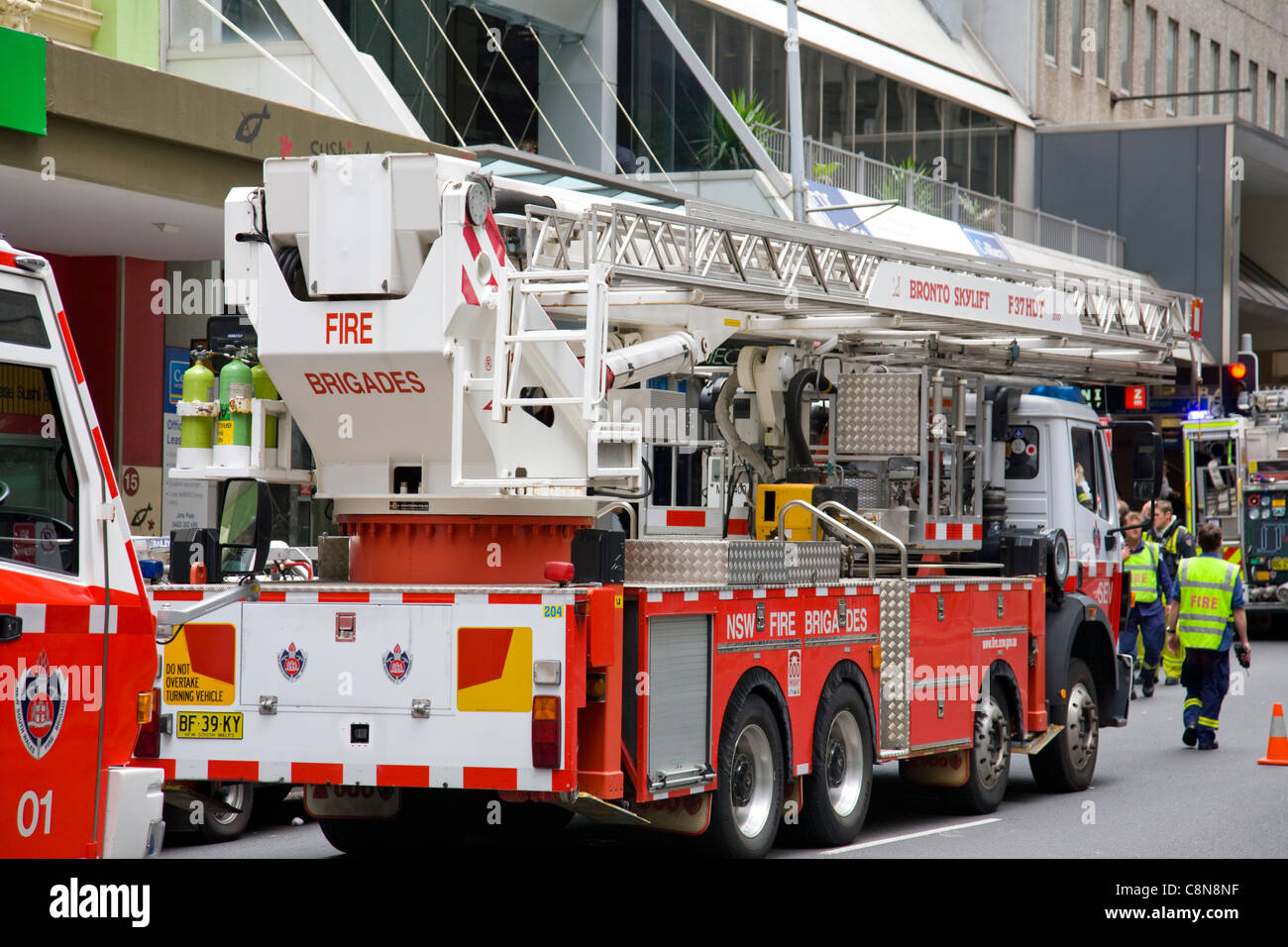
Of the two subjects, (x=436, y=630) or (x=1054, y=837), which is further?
(x=1054, y=837)

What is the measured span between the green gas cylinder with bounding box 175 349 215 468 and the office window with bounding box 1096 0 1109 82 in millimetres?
41403

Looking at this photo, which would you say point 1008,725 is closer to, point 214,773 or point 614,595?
point 614,595

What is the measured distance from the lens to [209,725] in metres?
9.17

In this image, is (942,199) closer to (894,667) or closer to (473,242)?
(894,667)

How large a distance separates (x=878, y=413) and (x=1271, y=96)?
49.0 m

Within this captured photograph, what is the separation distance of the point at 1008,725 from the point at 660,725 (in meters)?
5.02

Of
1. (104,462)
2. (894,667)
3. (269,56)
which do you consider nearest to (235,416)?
(104,462)

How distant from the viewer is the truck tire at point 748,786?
980 cm

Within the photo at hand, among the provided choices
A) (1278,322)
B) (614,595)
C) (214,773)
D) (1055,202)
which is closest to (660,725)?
(614,595)

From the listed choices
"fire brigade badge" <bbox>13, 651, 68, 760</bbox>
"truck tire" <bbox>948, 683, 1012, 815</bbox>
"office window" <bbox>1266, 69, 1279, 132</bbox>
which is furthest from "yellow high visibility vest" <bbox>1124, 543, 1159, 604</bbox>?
"office window" <bbox>1266, 69, 1279, 132</bbox>

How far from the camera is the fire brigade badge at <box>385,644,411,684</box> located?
8.79 meters

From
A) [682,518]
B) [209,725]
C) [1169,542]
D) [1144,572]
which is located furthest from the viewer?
[1169,542]

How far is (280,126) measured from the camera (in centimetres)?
1727

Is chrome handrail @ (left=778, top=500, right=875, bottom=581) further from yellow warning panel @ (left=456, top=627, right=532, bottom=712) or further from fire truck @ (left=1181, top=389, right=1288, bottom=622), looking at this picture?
fire truck @ (left=1181, top=389, right=1288, bottom=622)
